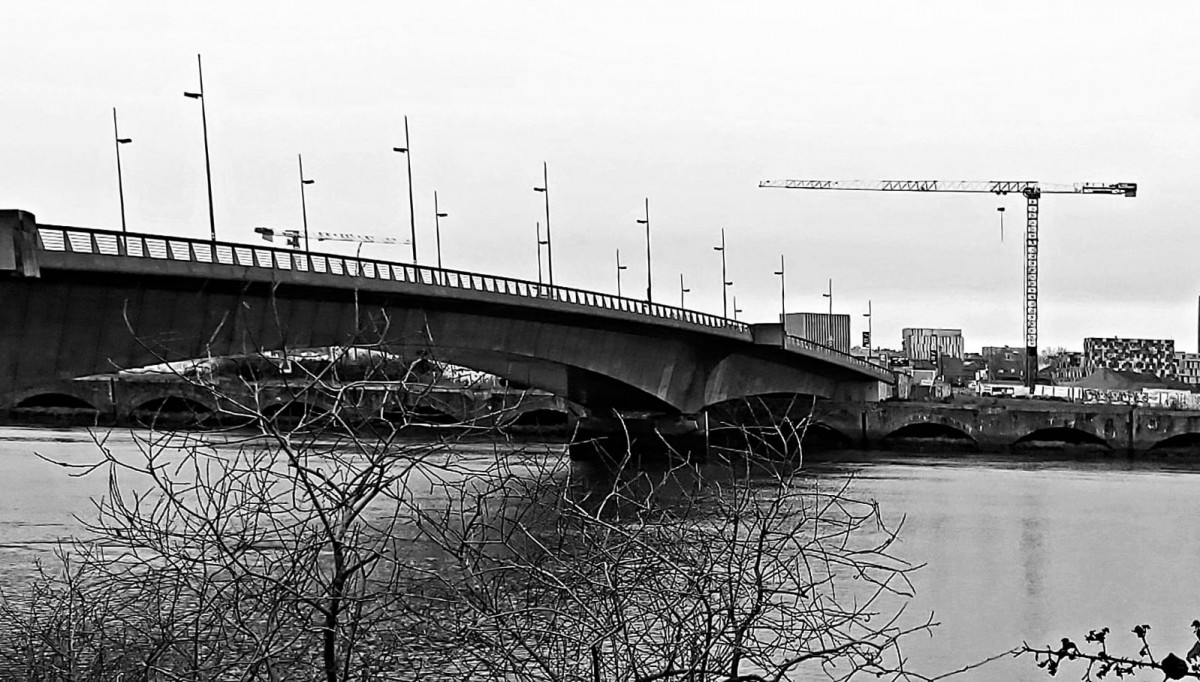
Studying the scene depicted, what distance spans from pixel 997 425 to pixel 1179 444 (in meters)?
8.82

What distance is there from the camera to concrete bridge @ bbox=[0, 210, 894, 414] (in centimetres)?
2784

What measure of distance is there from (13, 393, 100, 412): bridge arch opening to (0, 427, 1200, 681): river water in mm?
16576

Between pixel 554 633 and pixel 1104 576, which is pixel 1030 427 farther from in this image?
pixel 554 633

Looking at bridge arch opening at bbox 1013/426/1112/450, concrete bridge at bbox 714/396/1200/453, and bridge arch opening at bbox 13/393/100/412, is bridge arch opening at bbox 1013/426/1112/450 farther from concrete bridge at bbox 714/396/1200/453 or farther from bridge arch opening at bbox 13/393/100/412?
bridge arch opening at bbox 13/393/100/412

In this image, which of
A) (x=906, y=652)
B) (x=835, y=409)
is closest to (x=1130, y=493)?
(x=835, y=409)

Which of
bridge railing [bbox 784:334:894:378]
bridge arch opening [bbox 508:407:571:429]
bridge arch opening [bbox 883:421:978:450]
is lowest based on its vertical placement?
bridge arch opening [bbox 883:421:978:450]

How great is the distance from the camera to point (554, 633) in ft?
21.9

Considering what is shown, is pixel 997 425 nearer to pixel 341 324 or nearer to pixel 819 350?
pixel 819 350

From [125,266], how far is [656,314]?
31.5 meters

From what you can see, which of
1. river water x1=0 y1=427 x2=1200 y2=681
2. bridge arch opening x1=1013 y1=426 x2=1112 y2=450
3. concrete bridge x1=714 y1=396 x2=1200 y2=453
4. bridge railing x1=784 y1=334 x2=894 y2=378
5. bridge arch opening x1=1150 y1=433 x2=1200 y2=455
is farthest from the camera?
bridge arch opening x1=1013 y1=426 x2=1112 y2=450

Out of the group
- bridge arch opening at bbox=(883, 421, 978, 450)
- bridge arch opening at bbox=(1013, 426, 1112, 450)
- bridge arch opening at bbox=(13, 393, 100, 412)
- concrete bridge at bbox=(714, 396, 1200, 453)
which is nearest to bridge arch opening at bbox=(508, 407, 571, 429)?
concrete bridge at bbox=(714, 396, 1200, 453)

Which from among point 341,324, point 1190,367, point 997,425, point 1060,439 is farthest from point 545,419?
point 1190,367

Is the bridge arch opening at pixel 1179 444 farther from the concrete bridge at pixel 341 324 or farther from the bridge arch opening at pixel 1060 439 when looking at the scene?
the concrete bridge at pixel 341 324

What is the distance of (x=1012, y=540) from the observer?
126 ft
